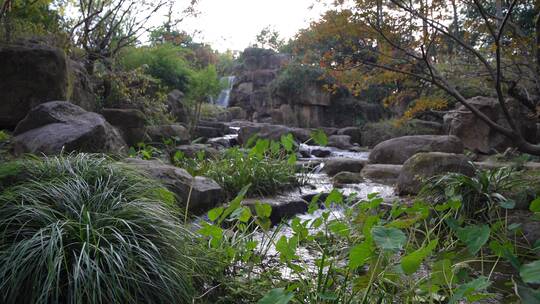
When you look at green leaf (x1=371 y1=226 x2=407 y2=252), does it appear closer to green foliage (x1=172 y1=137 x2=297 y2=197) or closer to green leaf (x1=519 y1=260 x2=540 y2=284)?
green leaf (x1=519 y1=260 x2=540 y2=284)

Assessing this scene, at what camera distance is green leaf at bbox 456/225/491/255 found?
1.78 meters

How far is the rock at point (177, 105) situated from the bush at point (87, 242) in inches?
372

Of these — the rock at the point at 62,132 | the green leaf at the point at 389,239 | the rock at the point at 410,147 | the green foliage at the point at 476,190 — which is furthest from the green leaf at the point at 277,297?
the rock at the point at 410,147

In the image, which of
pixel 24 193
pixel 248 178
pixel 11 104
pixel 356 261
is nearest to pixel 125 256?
pixel 24 193

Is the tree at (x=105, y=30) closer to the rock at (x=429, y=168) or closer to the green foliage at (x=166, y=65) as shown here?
the green foliage at (x=166, y=65)

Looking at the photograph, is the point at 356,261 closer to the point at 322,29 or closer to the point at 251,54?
the point at 322,29

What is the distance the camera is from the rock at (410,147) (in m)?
8.74

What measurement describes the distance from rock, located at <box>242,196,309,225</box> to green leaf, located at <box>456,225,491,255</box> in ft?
9.26

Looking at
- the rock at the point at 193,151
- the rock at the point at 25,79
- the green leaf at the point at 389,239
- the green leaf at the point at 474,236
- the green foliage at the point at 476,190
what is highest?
the rock at the point at 25,79

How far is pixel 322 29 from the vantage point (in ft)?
13.3

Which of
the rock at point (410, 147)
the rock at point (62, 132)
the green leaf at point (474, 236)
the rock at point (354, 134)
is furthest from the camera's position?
the rock at point (354, 134)

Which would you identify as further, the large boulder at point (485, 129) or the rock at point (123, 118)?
the large boulder at point (485, 129)

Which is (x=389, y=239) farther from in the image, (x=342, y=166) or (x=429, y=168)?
(x=342, y=166)

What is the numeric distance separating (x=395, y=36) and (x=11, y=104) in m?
5.24
